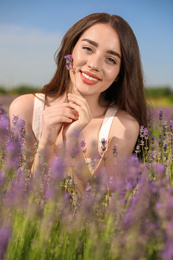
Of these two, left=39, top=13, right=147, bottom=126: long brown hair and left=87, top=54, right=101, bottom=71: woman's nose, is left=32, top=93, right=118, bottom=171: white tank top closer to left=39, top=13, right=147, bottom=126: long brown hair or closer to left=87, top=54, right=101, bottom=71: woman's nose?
left=39, top=13, right=147, bottom=126: long brown hair

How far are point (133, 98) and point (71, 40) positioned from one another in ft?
3.09

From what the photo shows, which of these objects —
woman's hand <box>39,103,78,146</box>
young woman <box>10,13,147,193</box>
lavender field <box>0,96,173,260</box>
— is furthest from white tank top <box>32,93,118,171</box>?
lavender field <box>0,96,173,260</box>

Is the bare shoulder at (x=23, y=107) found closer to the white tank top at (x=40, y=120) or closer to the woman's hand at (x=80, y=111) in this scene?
the white tank top at (x=40, y=120)

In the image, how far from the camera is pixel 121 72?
3.52 m

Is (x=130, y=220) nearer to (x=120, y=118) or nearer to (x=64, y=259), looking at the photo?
(x=64, y=259)

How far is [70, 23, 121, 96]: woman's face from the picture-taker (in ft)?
9.88

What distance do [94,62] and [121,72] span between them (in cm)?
63

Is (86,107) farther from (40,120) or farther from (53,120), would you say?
(40,120)

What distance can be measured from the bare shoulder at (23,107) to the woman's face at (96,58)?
1.78ft

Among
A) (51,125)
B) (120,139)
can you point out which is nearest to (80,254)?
(51,125)

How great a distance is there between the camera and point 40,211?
1.71 meters

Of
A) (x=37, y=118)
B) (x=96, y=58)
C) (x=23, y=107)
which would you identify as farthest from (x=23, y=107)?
(x=96, y=58)

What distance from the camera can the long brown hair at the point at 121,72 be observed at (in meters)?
3.27

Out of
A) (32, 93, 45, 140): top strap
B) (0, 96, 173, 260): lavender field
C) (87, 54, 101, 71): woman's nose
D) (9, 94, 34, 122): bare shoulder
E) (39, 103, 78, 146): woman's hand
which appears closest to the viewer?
(0, 96, 173, 260): lavender field
